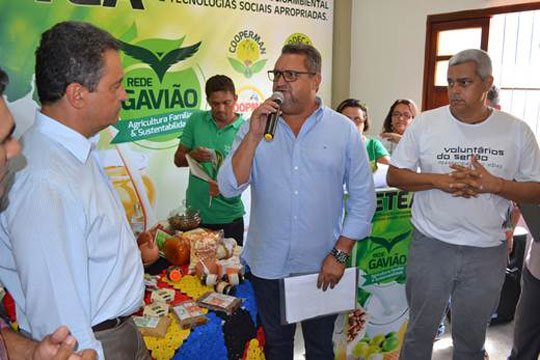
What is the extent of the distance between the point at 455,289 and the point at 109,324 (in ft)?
5.01

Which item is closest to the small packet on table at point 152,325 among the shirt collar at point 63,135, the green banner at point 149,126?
the shirt collar at point 63,135

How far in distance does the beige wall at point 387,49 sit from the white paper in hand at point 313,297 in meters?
3.35

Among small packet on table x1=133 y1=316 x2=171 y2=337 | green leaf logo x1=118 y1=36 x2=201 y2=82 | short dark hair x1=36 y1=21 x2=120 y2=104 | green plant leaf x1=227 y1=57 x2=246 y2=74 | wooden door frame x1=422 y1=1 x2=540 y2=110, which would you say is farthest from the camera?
green plant leaf x1=227 y1=57 x2=246 y2=74

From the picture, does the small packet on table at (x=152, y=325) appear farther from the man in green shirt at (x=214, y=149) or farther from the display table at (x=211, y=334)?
the man in green shirt at (x=214, y=149)

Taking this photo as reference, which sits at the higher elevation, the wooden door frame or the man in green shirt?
the wooden door frame

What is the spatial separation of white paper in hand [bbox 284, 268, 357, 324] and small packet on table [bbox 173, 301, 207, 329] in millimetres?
351

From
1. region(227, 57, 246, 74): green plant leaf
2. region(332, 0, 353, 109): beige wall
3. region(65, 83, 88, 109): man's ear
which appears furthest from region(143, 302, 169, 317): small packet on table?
region(332, 0, 353, 109): beige wall

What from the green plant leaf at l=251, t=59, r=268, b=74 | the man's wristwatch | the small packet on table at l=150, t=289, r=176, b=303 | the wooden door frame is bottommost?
the small packet on table at l=150, t=289, r=176, b=303

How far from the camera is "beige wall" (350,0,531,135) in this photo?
4.70 meters

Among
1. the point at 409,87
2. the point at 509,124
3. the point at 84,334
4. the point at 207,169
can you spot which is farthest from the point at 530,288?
the point at 409,87

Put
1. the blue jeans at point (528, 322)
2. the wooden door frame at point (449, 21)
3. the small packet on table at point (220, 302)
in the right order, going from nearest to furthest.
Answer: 1. the small packet on table at point (220, 302)
2. the blue jeans at point (528, 322)
3. the wooden door frame at point (449, 21)

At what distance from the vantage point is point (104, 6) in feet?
11.1

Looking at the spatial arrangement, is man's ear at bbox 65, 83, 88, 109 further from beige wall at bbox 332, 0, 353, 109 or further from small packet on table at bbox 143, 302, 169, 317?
beige wall at bbox 332, 0, 353, 109

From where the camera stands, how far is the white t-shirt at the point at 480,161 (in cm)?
190
